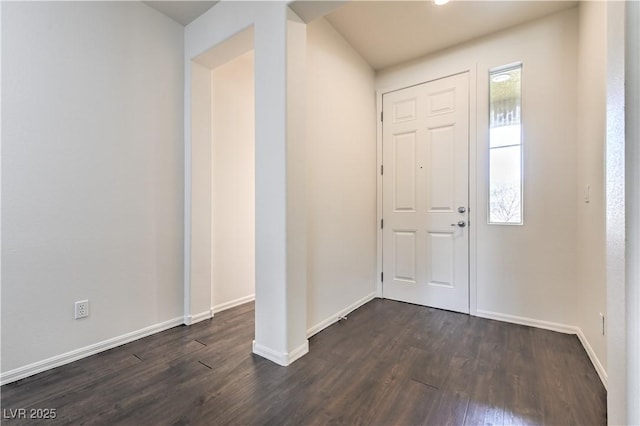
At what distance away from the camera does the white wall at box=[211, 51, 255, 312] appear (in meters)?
2.80

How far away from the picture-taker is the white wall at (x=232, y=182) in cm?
280

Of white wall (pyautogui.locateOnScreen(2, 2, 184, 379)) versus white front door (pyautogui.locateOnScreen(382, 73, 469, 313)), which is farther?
white front door (pyautogui.locateOnScreen(382, 73, 469, 313))

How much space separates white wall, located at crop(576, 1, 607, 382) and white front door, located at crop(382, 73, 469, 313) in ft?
2.69

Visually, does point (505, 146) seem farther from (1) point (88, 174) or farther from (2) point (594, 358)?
(1) point (88, 174)

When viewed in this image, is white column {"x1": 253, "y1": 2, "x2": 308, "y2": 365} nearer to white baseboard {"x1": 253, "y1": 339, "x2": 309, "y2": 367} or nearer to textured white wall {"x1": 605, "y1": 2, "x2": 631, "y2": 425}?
white baseboard {"x1": 253, "y1": 339, "x2": 309, "y2": 367}

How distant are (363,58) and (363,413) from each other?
10.3 ft

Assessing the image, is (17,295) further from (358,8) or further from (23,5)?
(358,8)

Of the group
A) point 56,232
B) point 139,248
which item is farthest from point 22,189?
point 139,248

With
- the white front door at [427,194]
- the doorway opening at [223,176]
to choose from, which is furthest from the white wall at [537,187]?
the doorway opening at [223,176]

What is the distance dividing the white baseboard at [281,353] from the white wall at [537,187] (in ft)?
5.81

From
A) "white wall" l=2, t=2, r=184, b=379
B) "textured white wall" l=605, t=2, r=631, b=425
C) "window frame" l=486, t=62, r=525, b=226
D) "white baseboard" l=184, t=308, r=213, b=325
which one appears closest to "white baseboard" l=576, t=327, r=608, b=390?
"textured white wall" l=605, t=2, r=631, b=425

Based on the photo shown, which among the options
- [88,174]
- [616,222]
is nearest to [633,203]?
[616,222]

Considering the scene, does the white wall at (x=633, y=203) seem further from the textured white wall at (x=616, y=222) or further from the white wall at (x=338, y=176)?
the white wall at (x=338, y=176)

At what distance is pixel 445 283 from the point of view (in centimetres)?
291
